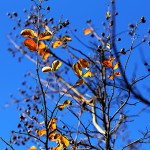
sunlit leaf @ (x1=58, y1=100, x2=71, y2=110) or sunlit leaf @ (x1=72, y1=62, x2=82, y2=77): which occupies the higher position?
sunlit leaf @ (x1=72, y1=62, x2=82, y2=77)

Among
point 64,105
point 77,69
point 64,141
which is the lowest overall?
point 64,141

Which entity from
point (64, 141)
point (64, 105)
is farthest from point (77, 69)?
point (64, 141)

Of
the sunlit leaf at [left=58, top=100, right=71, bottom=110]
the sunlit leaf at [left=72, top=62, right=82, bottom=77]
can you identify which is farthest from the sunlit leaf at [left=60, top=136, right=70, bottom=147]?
the sunlit leaf at [left=72, top=62, right=82, bottom=77]

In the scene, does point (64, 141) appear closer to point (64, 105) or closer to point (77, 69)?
point (64, 105)

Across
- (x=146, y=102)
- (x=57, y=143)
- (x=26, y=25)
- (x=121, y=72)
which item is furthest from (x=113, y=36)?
(x=26, y=25)

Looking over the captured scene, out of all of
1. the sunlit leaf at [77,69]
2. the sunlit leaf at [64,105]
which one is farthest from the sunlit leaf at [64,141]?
the sunlit leaf at [77,69]

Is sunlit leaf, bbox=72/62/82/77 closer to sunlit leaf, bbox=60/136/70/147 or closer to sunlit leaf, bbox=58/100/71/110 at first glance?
sunlit leaf, bbox=58/100/71/110

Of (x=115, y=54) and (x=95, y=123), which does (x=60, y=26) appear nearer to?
(x=115, y=54)

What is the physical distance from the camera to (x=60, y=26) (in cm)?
278

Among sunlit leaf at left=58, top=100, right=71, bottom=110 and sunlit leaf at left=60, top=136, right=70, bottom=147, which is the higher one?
sunlit leaf at left=58, top=100, right=71, bottom=110

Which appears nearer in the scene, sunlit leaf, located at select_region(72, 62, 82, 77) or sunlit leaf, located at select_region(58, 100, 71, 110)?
sunlit leaf, located at select_region(72, 62, 82, 77)

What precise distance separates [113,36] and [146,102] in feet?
2.88

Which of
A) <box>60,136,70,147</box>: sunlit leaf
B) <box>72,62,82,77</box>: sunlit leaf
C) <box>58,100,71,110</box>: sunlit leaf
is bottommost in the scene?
<box>60,136,70,147</box>: sunlit leaf

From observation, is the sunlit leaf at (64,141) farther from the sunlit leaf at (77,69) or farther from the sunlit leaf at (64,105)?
the sunlit leaf at (77,69)
